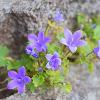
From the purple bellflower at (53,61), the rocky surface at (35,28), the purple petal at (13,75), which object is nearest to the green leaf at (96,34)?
the rocky surface at (35,28)

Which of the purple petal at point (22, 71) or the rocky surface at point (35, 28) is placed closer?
the purple petal at point (22, 71)

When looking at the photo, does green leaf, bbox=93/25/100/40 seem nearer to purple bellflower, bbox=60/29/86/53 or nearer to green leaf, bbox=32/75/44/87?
purple bellflower, bbox=60/29/86/53

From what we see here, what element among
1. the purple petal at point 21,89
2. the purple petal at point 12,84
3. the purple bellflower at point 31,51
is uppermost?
the purple bellflower at point 31,51

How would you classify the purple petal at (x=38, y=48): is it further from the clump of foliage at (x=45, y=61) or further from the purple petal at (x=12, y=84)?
the purple petal at (x=12, y=84)

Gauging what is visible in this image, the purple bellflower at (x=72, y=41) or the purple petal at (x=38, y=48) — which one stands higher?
the purple bellflower at (x=72, y=41)

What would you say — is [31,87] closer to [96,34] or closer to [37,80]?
[37,80]

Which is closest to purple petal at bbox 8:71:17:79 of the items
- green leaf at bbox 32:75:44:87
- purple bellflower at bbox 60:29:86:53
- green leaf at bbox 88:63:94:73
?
green leaf at bbox 32:75:44:87

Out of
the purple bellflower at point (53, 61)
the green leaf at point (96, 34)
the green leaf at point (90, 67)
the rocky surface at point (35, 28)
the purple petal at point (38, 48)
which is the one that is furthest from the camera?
the green leaf at point (96, 34)

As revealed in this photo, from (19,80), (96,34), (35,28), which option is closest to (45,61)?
(19,80)
